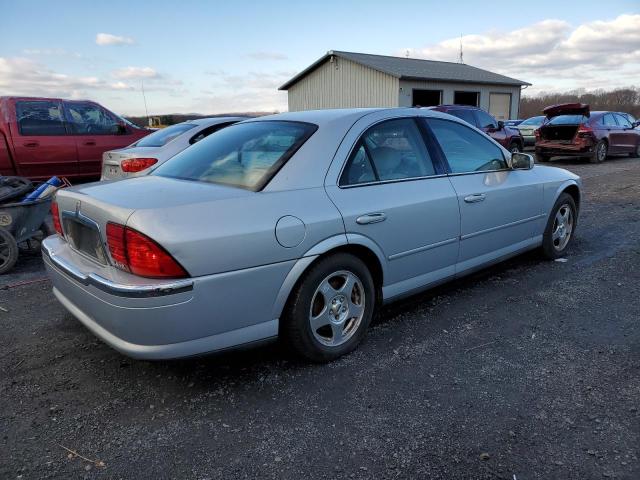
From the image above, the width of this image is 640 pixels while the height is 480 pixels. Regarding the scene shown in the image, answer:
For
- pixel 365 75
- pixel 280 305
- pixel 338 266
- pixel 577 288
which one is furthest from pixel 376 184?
pixel 365 75

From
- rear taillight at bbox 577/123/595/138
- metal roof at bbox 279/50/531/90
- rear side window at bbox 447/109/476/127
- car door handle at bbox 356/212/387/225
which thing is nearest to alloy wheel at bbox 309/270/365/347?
car door handle at bbox 356/212/387/225

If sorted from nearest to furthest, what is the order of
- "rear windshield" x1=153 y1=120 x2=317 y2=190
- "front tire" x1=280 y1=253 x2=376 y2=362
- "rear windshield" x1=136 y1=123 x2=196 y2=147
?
"front tire" x1=280 y1=253 x2=376 y2=362, "rear windshield" x1=153 y1=120 x2=317 y2=190, "rear windshield" x1=136 y1=123 x2=196 y2=147

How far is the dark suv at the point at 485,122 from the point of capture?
1238 cm

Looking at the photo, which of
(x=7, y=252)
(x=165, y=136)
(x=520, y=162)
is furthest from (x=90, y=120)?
(x=520, y=162)

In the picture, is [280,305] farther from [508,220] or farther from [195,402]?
[508,220]

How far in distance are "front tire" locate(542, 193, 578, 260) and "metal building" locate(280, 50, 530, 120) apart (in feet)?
54.5

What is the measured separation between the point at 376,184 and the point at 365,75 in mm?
20626

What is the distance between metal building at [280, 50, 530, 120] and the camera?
2147 cm

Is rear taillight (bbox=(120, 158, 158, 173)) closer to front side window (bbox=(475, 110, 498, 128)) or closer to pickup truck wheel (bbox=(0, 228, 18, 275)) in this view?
pickup truck wheel (bbox=(0, 228, 18, 275))

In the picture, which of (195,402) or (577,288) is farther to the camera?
(577,288)

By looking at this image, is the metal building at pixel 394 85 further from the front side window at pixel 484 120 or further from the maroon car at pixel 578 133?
the front side window at pixel 484 120

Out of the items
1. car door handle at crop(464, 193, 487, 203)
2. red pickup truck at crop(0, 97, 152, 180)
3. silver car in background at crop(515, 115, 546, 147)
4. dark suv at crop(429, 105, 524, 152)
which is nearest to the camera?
car door handle at crop(464, 193, 487, 203)

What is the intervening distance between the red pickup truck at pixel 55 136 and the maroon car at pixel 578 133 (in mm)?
11538

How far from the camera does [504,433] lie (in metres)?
2.34
